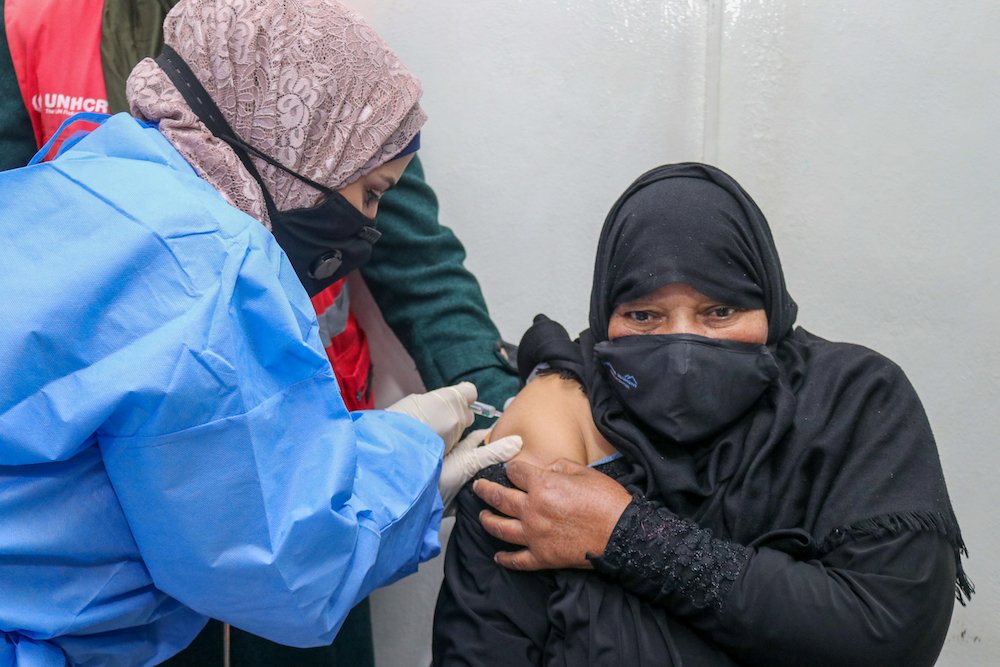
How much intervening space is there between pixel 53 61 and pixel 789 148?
62.5 inches

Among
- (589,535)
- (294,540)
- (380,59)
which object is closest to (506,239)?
(380,59)

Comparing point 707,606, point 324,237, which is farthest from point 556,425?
point 324,237

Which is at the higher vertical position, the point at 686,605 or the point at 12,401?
the point at 12,401

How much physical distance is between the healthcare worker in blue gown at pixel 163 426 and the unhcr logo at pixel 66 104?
38 cm

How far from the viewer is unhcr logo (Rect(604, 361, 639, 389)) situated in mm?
1509

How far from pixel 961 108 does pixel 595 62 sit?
2.70ft

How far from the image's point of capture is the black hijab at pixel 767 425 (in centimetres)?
142

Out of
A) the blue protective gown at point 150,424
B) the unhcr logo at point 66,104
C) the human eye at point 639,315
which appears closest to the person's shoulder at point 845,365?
the human eye at point 639,315

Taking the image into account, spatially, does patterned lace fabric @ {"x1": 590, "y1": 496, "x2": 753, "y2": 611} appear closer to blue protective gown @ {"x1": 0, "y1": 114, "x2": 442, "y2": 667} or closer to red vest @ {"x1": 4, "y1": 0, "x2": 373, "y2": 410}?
blue protective gown @ {"x1": 0, "y1": 114, "x2": 442, "y2": 667}

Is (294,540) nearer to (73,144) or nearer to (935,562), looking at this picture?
(73,144)

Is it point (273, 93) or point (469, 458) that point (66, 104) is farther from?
point (469, 458)

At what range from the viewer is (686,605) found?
141 cm

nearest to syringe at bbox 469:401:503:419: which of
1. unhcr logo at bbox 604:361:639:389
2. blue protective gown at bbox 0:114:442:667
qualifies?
unhcr logo at bbox 604:361:639:389

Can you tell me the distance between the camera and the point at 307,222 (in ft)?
5.28
